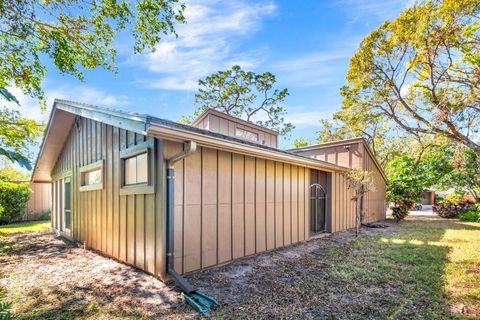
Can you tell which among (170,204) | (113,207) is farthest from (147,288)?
(113,207)

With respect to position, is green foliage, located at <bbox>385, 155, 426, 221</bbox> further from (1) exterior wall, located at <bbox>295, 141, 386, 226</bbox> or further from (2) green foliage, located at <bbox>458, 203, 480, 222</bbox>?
(2) green foliage, located at <bbox>458, 203, 480, 222</bbox>

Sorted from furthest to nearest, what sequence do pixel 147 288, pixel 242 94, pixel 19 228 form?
1. pixel 242 94
2. pixel 19 228
3. pixel 147 288

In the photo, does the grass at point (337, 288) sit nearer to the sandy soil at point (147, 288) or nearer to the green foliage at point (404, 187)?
the sandy soil at point (147, 288)

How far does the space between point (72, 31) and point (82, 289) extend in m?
6.93

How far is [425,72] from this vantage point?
31.5 ft

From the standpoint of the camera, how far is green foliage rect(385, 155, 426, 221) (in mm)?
12867

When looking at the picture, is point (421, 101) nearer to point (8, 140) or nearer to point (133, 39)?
point (133, 39)

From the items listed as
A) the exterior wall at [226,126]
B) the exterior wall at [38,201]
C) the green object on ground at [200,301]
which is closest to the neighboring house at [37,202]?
the exterior wall at [38,201]

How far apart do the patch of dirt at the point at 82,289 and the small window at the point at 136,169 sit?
1634mm

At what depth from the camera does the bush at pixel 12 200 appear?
11.9 metres

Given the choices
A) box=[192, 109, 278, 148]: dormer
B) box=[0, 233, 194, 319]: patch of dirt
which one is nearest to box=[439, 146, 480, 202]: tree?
box=[192, 109, 278, 148]: dormer

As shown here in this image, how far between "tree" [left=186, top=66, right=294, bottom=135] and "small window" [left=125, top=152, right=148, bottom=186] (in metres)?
15.4

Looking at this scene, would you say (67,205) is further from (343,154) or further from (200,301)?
(343,154)

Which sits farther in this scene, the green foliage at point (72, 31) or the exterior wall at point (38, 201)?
the exterior wall at point (38, 201)
